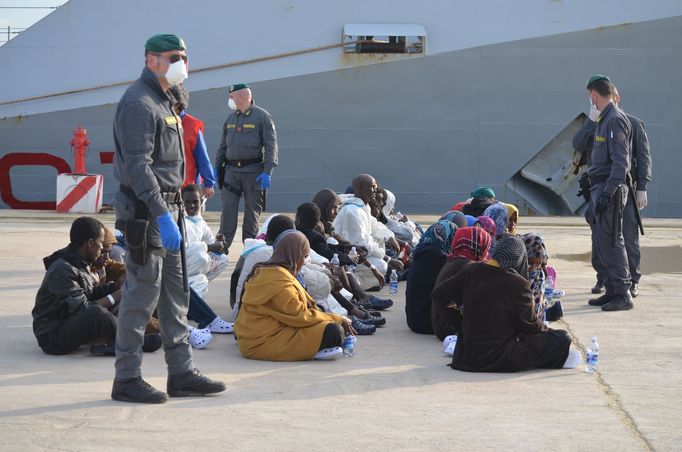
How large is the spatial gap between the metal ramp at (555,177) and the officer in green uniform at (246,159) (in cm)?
598

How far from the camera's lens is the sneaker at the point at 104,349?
20.5 ft

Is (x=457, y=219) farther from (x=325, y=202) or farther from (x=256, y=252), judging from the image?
(x=256, y=252)

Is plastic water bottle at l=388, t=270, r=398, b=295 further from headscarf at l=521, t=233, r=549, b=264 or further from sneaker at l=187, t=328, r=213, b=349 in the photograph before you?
sneaker at l=187, t=328, r=213, b=349

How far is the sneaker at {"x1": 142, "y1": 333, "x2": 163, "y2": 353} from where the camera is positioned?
6400 millimetres

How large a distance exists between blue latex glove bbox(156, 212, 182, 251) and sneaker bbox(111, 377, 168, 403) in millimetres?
638

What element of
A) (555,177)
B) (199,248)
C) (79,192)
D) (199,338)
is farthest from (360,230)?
(555,177)

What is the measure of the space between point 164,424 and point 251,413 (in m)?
0.43

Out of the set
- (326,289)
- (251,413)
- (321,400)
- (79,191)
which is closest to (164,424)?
(251,413)


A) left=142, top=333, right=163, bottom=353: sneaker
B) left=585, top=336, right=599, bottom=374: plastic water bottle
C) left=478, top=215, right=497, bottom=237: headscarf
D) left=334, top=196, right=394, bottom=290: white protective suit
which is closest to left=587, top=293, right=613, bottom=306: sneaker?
left=478, top=215, right=497, bottom=237: headscarf

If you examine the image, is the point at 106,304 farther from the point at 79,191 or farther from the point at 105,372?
the point at 79,191

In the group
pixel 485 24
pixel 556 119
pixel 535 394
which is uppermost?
pixel 485 24

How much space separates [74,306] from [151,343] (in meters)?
0.50

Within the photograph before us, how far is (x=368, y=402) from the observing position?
529cm

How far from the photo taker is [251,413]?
501 cm
